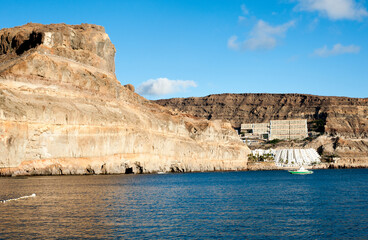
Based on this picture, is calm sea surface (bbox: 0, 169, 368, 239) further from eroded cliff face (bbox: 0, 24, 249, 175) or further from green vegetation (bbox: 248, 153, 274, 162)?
green vegetation (bbox: 248, 153, 274, 162)

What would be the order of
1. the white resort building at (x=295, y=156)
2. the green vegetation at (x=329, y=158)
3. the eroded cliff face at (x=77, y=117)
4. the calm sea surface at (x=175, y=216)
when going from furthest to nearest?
the green vegetation at (x=329, y=158)
the white resort building at (x=295, y=156)
the eroded cliff face at (x=77, y=117)
the calm sea surface at (x=175, y=216)

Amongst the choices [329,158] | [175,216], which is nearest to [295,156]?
[329,158]

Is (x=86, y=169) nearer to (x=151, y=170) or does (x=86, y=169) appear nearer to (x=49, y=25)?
(x=151, y=170)

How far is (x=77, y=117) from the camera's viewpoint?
227ft

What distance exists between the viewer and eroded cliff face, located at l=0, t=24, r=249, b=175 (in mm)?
63250

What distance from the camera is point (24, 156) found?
206 feet

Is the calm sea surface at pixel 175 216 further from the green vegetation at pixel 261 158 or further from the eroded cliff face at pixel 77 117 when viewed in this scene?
the green vegetation at pixel 261 158

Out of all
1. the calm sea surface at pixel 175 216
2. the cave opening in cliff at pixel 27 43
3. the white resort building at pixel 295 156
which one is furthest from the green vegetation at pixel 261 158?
the calm sea surface at pixel 175 216

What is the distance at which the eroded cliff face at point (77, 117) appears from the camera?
63250mm

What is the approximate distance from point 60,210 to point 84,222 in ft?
17.2

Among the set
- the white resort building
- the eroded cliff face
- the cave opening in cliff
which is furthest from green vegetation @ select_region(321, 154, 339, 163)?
the cave opening in cliff

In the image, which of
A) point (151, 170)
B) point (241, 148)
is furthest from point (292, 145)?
point (151, 170)

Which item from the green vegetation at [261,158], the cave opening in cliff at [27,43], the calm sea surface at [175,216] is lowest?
the calm sea surface at [175,216]

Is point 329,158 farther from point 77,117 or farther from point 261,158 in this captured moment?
point 77,117
